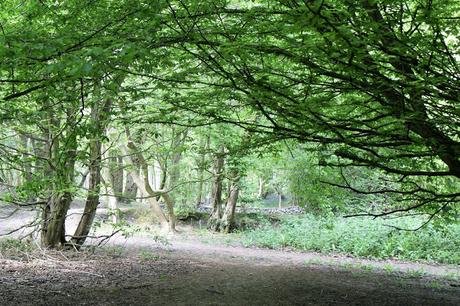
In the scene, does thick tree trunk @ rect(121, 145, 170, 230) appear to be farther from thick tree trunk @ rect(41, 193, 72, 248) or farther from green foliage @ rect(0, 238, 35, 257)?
green foliage @ rect(0, 238, 35, 257)

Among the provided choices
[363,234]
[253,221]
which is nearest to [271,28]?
[363,234]

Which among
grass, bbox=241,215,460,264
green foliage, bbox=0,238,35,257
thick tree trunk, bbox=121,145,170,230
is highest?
thick tree trunk, bbox=121,145,170,230

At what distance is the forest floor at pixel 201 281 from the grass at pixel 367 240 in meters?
1.63

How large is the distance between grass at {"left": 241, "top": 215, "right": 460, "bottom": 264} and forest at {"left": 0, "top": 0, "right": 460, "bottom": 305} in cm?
7

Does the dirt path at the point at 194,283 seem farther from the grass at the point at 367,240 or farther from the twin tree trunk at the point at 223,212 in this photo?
the twin tree trunk at the point at 223,212

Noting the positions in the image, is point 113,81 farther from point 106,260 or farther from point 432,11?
point 106,260

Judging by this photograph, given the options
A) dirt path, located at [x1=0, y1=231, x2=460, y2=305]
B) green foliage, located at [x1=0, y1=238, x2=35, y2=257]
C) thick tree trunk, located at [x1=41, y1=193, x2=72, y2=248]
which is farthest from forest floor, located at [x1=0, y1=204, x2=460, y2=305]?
thick tree trunk, located at [x1=41, y1=193, x2=72, y2=248]

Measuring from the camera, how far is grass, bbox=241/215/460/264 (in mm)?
13273

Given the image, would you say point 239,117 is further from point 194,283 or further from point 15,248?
point 15,248

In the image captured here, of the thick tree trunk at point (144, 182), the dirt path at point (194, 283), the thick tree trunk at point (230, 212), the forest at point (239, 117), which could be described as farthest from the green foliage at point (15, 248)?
the thick tree trunk at point (230, 212)

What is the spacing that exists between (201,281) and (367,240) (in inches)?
323

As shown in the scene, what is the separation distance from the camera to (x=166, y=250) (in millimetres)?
12203

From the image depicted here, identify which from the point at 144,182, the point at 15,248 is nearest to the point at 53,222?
the point at 15,248

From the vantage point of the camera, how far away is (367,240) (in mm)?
14164
